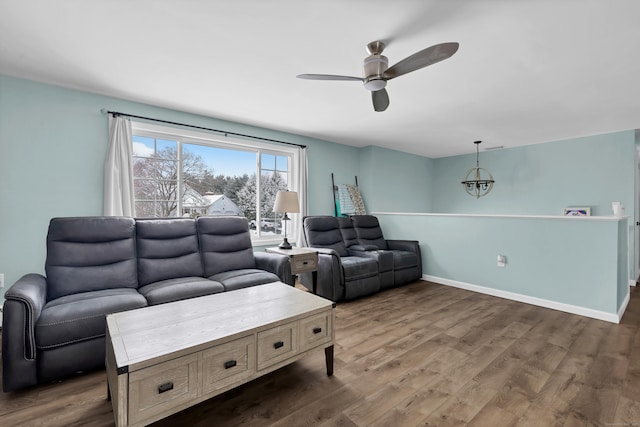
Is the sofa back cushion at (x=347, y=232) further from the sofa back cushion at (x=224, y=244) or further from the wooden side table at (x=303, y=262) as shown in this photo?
the sofa back cushion at (x=224, y=244)

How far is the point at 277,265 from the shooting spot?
2973 millimetres

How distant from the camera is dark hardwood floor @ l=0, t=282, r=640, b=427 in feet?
5.03

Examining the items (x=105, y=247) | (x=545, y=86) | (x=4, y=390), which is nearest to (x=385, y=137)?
(x=545, y=86)

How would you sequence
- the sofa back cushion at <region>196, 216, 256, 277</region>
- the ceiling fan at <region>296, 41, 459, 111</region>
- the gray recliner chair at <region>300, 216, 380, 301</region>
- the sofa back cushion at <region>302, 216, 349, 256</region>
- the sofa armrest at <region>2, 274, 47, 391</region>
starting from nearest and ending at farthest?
the sofa armrest at <region>2, 274, 47, 391</region>
the ceiling fan at <region>296, 41, 459, 111</region>
the sofa back cushion at <region>196, 216, 256, 277</region>
the gray recliner chair at <region>300, 216, 380, 301</region>
the sofa back cushion at <region>302, 216, 349, 256</region>

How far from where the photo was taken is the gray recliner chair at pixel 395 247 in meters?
4.10

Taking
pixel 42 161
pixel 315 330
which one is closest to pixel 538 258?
pixel 315 330

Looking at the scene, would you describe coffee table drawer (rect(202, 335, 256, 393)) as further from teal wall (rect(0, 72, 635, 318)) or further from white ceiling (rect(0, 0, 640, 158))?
teal wall (rect(0, 72, 635, 318))

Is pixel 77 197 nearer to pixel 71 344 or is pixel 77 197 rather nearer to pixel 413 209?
pixel 71 344

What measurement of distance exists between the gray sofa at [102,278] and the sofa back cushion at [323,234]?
998mm

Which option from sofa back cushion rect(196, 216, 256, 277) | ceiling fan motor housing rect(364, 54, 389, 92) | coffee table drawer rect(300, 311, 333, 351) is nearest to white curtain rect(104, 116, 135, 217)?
sofa back cushion rect(196, 216, 256, 277)

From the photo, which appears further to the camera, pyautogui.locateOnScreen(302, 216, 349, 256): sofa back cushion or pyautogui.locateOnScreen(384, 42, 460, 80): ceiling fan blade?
pyautogui.locateOnScreen(302, 216, 349, 256): sofa back cushion

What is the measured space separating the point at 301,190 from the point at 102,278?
2.86m

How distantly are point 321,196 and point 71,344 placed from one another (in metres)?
3.78

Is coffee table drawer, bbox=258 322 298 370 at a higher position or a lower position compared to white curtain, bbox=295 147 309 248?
lower
